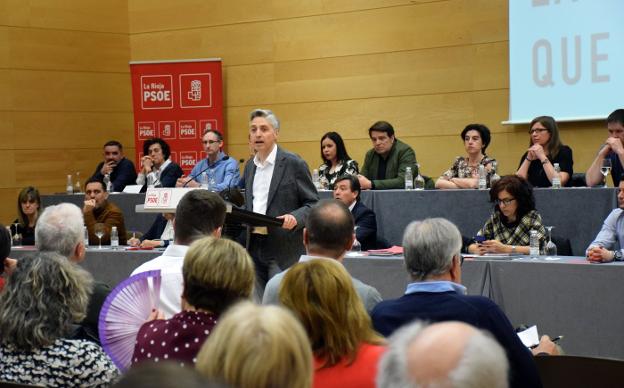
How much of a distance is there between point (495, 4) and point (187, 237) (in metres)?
6.13

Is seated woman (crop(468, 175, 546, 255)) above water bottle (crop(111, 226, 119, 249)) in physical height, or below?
above

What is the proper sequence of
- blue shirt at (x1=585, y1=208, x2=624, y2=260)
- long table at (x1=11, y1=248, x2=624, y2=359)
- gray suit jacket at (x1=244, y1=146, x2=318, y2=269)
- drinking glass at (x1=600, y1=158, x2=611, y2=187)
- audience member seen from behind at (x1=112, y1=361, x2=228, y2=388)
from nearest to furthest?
audience member seen from behind at (x1=112, y1=361, x2=228, y2=388), long table at (x1=11, y1=248, x2=624, y2=359), gray suit jacket at (x1=244, y1=146, x2=318, y2=269), blue shirt at (x1=585, y1=208, x2=624, y2=260), drinking glass at (x1=600, y1=158, x2=611, y2=187)

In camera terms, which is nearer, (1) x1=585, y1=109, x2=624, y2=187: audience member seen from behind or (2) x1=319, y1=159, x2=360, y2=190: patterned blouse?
(1) x1=585, y1=109, x2=624, y2=187: audience member seen from behind

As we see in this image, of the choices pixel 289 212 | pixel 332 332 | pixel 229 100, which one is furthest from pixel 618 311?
pixel 229 100

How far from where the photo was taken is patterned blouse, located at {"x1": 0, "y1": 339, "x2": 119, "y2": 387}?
7.77 feet

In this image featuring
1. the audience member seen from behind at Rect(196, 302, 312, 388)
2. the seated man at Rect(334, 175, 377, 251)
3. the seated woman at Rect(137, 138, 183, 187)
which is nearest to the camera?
the audience member seen from behind at Rect(196, 302, 312, 388)

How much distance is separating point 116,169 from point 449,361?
26.8 feet

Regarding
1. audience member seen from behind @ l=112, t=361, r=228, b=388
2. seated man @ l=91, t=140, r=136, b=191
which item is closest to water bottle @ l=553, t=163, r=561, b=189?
seated man @ l=91, t=140, r=136, b=191

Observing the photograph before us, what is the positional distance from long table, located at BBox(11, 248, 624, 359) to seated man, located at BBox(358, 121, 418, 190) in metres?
2.07

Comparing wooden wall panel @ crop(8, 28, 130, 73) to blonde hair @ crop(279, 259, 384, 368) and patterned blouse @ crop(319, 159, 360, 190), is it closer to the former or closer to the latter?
patterned blouse @ crop(319, 159, 360, 190)

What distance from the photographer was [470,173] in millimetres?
7070

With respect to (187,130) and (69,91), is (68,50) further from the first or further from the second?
(187,130)

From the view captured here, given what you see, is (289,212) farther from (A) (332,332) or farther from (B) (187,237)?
(A) (332,332)

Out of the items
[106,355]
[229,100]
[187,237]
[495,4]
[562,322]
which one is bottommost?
[562,322]
